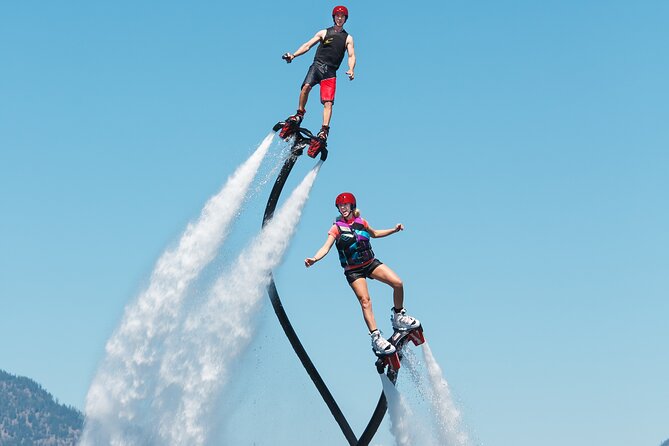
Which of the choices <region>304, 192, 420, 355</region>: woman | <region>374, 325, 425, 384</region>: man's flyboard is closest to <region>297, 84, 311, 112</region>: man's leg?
<region>304, 192, 420, 355</region>: woman

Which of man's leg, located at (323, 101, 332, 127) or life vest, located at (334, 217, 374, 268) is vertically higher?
man's leg, located at (323, 101, 332, 127)

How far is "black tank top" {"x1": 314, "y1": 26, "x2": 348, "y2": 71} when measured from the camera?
26469mm

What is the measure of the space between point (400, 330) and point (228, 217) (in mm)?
5093

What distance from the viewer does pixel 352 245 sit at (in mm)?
24578

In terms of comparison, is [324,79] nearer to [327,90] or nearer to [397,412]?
[327,90]

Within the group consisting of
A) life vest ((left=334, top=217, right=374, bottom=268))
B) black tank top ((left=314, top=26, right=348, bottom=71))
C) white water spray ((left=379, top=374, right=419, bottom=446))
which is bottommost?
white water spray ((left=379, top=374, right=419, bottom=446))

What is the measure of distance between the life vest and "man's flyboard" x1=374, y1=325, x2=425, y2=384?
5.92ft

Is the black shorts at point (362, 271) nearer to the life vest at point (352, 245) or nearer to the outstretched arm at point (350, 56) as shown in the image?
the life vest at point (352, 245)

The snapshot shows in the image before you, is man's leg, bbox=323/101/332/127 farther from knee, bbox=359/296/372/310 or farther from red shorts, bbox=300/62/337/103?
knee, bbox=359/296/372/310

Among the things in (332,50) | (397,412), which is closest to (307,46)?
(332,50)

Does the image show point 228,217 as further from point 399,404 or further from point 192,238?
point 399,404

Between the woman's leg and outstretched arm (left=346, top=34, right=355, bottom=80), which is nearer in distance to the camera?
the woman's leg

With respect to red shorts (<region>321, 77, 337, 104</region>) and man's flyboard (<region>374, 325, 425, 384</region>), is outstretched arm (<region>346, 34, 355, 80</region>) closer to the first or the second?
red shorts (<region>321, 77, 337, 104</region>)

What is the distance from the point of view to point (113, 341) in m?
Answer: 27.9
